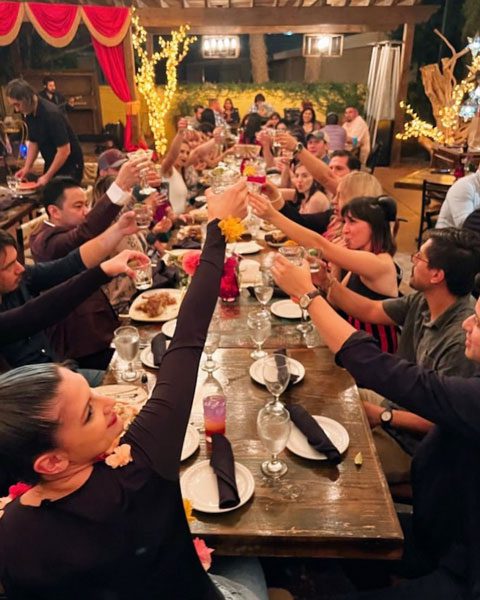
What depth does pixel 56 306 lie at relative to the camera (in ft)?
6.42

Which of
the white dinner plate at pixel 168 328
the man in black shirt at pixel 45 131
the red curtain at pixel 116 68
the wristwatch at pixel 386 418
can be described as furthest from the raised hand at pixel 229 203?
the red curtain at pixel 116 68

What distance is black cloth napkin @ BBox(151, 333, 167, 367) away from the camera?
6.53 feet

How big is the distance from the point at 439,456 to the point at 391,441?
53 cm

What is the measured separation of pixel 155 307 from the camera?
2424 millimetres

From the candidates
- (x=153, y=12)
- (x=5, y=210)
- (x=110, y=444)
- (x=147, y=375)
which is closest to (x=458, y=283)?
(x=147, y=375)

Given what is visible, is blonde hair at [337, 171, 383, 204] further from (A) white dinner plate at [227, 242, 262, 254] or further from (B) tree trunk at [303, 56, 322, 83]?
(B) tree trunk at [303, 56, 322, 83]

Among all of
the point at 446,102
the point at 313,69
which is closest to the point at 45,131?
the point at 446,102

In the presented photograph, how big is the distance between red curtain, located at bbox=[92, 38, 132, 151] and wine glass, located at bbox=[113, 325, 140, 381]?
19.6ft

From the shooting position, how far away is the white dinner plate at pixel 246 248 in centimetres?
325

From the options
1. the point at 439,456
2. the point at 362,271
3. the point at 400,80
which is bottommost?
the point at 439,456

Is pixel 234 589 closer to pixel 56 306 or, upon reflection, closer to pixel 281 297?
pixel 56 306

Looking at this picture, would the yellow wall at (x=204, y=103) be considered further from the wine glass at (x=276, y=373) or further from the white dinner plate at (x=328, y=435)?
the white dinner plate at (x=328, y=435)

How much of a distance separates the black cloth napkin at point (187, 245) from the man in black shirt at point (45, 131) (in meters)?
2.01

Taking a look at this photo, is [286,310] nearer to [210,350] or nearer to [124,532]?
[210,350]
